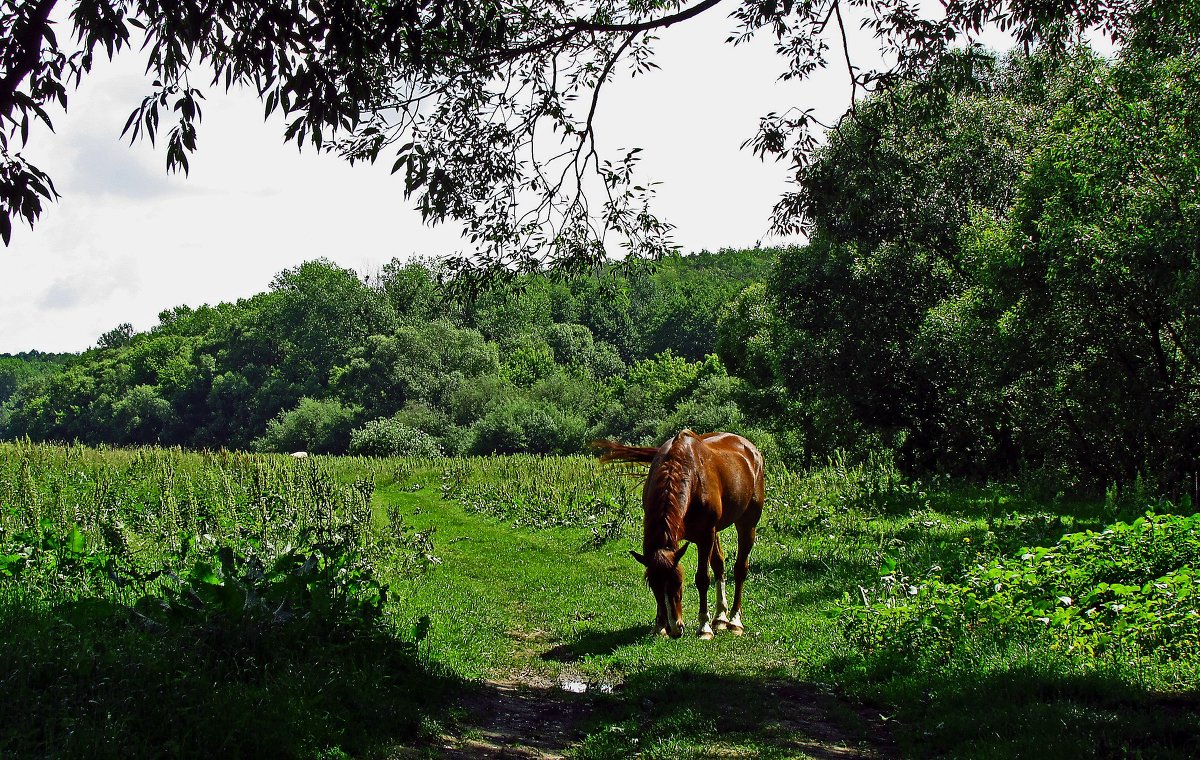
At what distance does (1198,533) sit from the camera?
24.0ft

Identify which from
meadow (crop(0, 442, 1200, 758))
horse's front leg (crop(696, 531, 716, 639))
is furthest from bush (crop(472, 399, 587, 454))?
horse's front leg (crop(696, 531, 716, 639))

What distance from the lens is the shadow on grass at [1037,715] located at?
444 cm

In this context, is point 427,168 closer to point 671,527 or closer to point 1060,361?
point 671,527

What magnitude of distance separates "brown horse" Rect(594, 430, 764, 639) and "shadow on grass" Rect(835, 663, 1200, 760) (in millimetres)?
2237

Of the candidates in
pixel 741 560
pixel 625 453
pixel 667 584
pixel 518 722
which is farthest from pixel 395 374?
pixel 518 722

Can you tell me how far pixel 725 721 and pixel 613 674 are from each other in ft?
5.37

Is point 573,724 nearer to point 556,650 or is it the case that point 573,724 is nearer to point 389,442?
point 556,650

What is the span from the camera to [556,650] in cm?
813

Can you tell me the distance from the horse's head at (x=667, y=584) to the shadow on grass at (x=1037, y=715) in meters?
2.12

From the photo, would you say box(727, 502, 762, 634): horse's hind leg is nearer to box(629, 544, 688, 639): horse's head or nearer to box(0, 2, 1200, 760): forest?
box(0, 2, 1200, 760): forest

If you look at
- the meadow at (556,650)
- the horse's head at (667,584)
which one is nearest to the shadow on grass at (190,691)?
the meadow at (556,650)

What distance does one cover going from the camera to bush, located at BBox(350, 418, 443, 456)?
61.4 metres

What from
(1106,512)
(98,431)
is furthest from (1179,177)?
(98,431)

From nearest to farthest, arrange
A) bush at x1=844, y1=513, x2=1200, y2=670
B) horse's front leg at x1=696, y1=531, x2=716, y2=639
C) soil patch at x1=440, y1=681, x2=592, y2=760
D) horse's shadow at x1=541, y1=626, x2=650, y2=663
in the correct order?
soil patch at x1=440, y1=681, x2=592, y2=760
bush at x1=844, y1=513, x2=1200, y2=670
horse's shadow at x1=541, y1=626, x2=650, y2=663
horse's front leg at x1=696, y1=531, x2=716, y2=639
